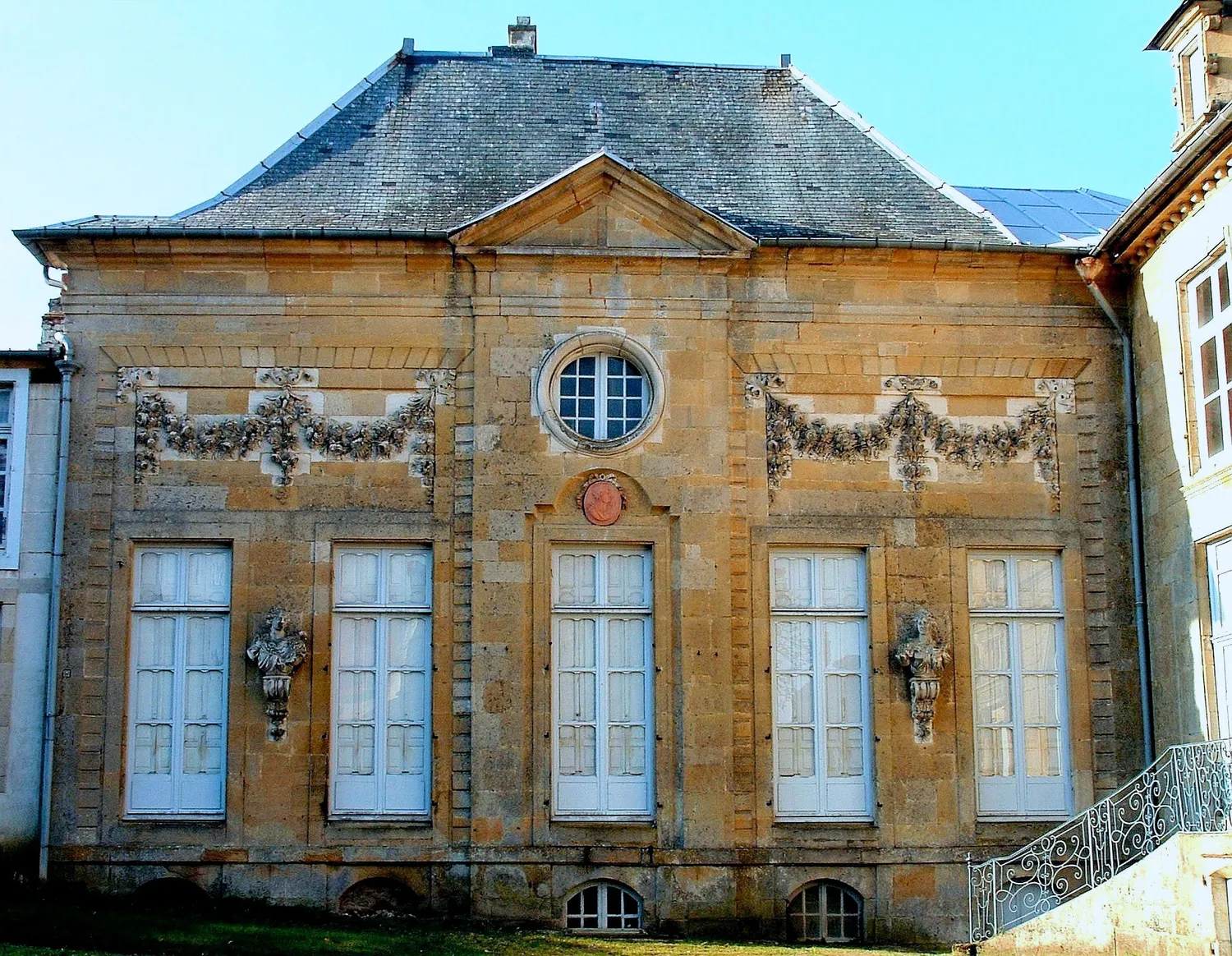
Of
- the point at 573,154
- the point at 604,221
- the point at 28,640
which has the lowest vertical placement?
the point at 28,640

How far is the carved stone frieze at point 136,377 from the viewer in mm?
15555

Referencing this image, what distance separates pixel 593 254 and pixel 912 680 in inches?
182

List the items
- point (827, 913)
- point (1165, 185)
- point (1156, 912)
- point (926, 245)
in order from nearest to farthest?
1. point (1156, 912)
2. point (1165, 185)
3. point (827, 913)
4. point (926, 245)

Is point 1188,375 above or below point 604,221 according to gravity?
below

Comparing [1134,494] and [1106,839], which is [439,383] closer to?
[1134,494]

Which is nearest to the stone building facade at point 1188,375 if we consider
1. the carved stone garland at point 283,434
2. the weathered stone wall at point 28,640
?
the carved stone garland at point 283,434

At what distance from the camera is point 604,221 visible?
1588 centimetres

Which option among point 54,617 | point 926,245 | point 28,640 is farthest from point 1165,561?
point 28,640

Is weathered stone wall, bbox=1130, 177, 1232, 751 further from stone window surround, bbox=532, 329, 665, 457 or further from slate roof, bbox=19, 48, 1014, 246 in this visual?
stone window surround, bbox=532, 329, 665, 457

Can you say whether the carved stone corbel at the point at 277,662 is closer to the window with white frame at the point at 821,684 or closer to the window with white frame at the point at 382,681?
the window with white frame at the point at 382,681

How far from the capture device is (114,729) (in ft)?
49.1

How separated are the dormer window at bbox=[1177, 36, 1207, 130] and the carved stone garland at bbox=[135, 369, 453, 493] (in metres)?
7.05

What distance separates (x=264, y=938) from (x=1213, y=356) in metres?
8.68

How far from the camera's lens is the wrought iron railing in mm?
12828
